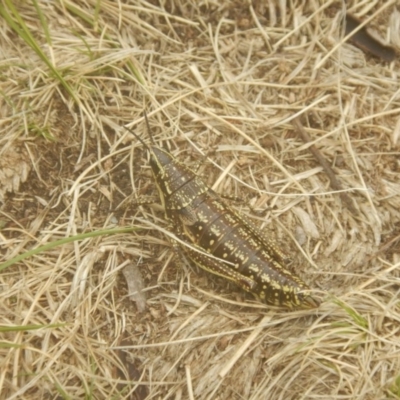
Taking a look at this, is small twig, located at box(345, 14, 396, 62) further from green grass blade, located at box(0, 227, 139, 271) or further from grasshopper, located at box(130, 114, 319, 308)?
green grass blade, located at box(0, 227, 139, 271)

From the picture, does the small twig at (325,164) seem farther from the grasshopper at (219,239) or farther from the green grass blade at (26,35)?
the green grass blade at (26,35)

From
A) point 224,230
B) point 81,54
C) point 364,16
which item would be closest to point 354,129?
point 364,16

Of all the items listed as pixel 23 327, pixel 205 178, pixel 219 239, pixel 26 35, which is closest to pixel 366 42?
pixel 205 178

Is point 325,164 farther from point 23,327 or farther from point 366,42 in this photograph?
point 23,327

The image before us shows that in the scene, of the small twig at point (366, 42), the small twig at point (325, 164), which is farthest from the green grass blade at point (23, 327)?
the small twig at point (366, 42)

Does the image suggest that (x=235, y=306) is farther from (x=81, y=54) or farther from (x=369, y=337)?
(x=81, y=54)

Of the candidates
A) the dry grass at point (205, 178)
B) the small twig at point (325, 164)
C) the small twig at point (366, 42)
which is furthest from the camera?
the small twig at point (366, 42)
